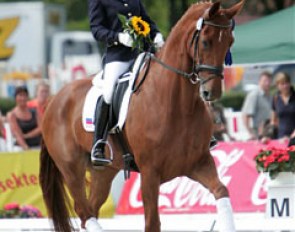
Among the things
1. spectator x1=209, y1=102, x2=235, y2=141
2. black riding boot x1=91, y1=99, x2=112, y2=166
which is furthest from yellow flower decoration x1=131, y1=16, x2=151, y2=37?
spectator x1=209, y1=102, x2=235, y2=141

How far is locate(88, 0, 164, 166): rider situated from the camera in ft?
32.2

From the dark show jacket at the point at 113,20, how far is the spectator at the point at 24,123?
6.26 m

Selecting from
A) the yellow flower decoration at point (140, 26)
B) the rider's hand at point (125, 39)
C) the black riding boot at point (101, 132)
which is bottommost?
the black riding boot at point (101, 132)

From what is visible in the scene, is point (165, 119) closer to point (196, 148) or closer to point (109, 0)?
point (196, 148)

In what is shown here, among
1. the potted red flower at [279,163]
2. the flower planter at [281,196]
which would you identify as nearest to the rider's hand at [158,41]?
the potted red flower at [279,163]

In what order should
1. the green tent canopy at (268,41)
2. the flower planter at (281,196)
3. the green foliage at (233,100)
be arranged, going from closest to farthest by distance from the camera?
the flower planter at (281,196) < the green tent canopy at (268,41) < the green foliage at (233,100)

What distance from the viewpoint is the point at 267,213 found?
11578 millimetres

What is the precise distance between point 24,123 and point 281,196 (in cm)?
592

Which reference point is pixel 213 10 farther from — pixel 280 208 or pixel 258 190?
pixel 258 190

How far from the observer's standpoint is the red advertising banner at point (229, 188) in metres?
13.3

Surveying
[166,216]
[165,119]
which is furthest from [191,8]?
[166,216]

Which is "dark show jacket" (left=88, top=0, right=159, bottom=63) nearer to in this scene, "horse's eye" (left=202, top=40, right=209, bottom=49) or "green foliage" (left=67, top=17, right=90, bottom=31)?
"horse's eye" (left=202, top=40, right=209, bottom=49)

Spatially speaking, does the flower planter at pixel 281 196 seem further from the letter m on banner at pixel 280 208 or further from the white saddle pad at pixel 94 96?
the white saddle pad at pixel 94 96

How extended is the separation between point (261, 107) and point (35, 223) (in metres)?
6.56
